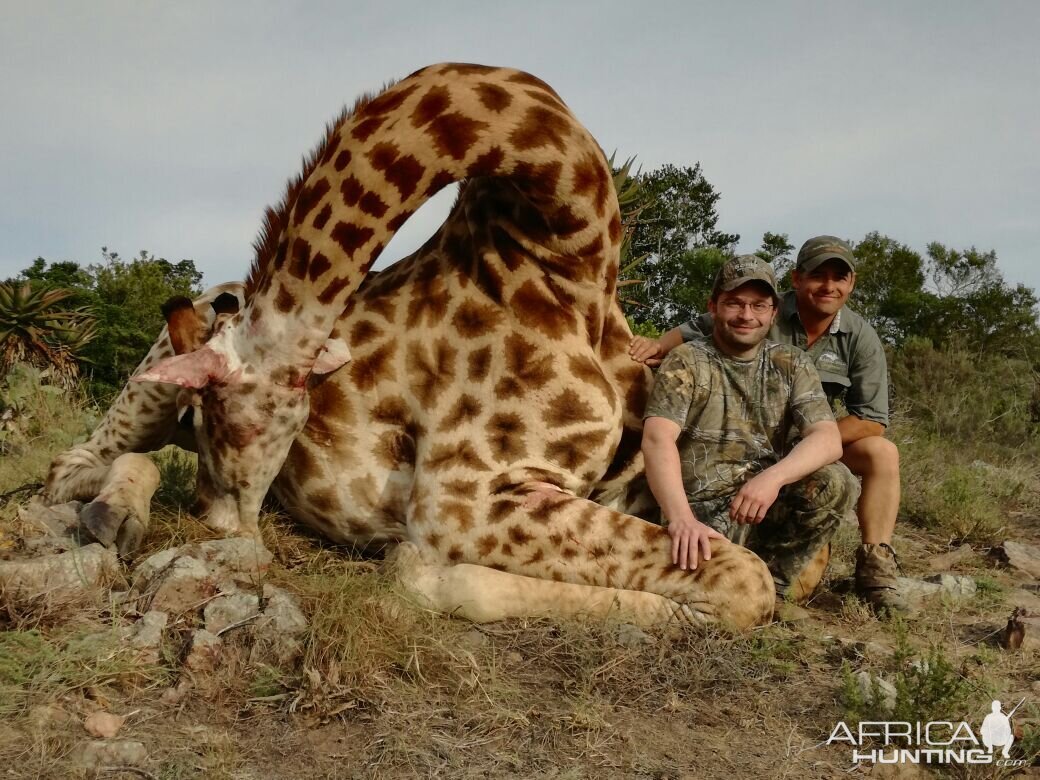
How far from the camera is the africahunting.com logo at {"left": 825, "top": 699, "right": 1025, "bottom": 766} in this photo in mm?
2770

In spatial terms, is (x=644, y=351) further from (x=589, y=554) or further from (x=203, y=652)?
(x=203, y=652)

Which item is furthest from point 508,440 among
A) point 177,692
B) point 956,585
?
point 956,585

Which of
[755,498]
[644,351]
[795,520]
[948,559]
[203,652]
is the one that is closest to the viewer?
[203,652]

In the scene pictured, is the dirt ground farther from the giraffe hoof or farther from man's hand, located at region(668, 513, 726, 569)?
the giraffe hoof

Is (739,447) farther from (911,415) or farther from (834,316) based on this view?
(911,415)

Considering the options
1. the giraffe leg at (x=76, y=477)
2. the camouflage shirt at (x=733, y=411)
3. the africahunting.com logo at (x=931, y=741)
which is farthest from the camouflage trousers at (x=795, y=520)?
the giraffe leg at (x=76, y=477)

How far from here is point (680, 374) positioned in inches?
169

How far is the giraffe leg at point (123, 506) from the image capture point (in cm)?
403

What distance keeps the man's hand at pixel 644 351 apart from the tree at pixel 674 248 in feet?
39.8

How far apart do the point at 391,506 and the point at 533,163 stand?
165 centimetres

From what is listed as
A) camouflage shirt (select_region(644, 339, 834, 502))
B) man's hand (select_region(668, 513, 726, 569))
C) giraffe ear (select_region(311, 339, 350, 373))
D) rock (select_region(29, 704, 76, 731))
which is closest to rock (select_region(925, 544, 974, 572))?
camouflage shirt (select_region(644, 339, 834, 502))

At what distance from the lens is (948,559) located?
566cm

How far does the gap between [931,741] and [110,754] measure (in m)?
2.36

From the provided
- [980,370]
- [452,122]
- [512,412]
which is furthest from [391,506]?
[980,370]
